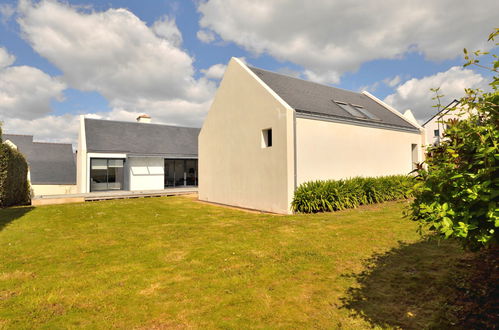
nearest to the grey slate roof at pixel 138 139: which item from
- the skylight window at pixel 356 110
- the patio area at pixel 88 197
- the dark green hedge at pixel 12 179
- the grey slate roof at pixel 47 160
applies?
the patio area at pixel 88 197

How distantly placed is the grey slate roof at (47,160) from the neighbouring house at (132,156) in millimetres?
5913

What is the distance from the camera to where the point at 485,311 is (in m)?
3.12

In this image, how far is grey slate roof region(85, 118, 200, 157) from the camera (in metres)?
23.5

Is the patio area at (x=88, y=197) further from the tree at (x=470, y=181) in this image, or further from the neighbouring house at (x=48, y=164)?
the tree at (x=470, y=181)

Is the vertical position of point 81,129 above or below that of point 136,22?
below

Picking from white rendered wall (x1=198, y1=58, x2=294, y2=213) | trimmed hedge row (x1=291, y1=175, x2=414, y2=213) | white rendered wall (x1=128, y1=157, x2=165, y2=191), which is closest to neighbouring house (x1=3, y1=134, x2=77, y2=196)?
white rendered wall (x1=128, y1=157, x2=165, y2=191)

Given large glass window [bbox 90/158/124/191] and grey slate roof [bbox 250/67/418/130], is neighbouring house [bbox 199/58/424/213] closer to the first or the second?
grey slate roof [bbox 250/67/418/130]

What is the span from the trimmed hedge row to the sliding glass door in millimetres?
18553

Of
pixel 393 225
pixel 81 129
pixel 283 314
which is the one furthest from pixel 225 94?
pixel 81 129

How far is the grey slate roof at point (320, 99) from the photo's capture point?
12820mm

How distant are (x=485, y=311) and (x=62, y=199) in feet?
68.4

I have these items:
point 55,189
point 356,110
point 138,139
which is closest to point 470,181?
point 356,110

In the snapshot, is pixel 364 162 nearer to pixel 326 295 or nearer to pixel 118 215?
pixel 326 295

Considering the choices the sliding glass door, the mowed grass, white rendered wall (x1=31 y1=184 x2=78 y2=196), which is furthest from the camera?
the sliding glass door
